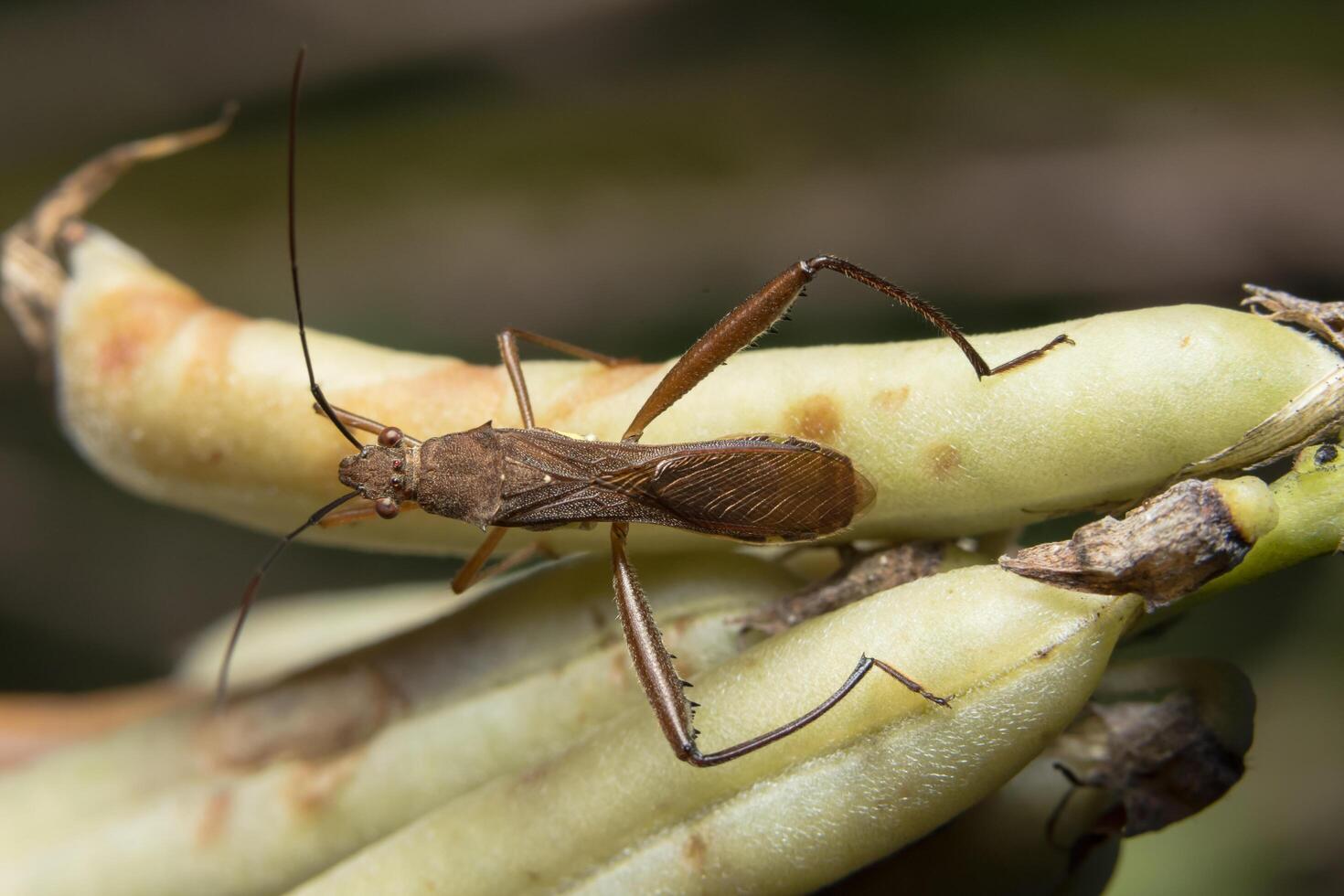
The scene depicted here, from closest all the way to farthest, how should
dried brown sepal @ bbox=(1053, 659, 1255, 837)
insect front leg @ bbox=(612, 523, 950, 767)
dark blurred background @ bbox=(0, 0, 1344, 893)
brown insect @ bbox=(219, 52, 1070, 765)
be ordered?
insect front leg @ bbox=(612, 523, 950, 767), dried brown sepal @ bbox=(1053, 659, 1255, 837), brown insect @ bbox=(219, 52, 1070, 765), dark blurred background @ bbox=(0, 0, 1344, 893)

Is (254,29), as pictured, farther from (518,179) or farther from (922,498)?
(922,498)

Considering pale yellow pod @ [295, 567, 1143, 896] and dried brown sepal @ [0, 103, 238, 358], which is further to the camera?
dried brown sepal @ [0, 103, 238, 358]

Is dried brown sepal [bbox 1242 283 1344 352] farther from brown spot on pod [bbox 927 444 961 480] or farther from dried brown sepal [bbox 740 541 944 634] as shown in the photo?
dried brown sepal [bbox 740 541 944 634]

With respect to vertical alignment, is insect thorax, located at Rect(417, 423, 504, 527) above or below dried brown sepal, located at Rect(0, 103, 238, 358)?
below

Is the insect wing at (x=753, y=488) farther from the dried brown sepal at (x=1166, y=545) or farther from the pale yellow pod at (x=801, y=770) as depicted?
the dried brown sepal at (x=1166, y=545)

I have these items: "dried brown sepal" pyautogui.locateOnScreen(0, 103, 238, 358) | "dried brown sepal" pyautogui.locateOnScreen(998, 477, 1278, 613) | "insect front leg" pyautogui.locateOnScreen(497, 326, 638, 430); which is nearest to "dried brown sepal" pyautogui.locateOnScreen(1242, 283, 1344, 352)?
"dried brown sepal" pyautogui.locateOnScreen(998, 477, 1278, 613)

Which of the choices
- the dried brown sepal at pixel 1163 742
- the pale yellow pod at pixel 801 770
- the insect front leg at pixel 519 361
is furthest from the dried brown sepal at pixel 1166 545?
the insect front leg at pixel 519 361

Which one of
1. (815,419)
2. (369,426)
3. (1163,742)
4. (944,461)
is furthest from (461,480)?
(1163,742)
